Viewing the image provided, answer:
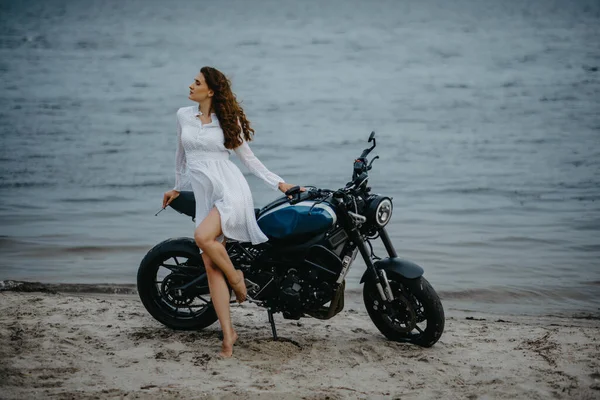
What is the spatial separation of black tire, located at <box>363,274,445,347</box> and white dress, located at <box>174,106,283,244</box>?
3.32 feet

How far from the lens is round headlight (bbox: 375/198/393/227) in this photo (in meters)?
5.46

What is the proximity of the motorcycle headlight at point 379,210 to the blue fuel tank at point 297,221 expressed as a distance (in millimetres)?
267

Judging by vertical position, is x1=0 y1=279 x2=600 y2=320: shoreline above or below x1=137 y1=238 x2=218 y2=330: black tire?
below

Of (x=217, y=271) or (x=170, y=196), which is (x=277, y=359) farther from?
(x=170, y=196)

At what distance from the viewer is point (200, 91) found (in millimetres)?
5551

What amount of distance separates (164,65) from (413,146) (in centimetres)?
1865

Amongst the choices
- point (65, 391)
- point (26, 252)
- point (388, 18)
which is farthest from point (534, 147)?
point (388, 18)

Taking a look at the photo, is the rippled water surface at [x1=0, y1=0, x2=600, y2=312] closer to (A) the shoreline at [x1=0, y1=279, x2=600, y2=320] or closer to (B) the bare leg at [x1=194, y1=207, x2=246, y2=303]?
(A) the shoreline at [x1=0, y1=279, x2=600, y2=320]

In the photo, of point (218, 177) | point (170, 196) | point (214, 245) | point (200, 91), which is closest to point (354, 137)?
point (170, 196)

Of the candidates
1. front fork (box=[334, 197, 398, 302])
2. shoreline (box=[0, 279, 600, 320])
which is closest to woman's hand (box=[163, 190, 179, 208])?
front fork (box=[334, 197, 398, 302])

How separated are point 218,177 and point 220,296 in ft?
2.70

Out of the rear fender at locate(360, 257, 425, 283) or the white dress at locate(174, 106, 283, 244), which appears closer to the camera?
the white dress at locate(174, 106, 283, 244)

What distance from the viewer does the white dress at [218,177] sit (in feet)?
17.8

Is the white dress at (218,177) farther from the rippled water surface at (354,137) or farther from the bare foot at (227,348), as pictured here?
the rippled water surface at (354,137)
